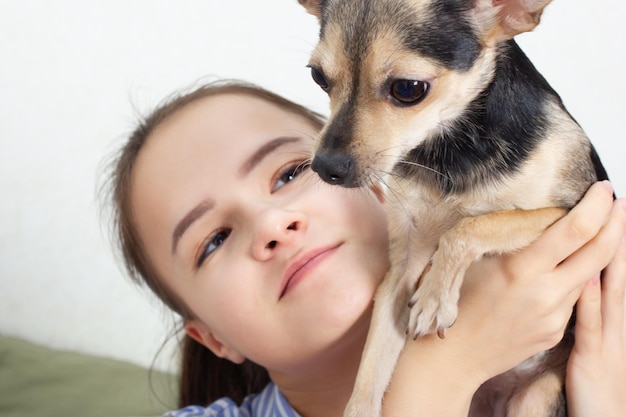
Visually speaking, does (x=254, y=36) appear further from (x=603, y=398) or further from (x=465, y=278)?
(x=603, y=398)

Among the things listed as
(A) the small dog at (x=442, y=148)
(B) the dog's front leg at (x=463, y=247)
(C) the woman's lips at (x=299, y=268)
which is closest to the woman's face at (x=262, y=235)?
(C) the woman's lips at (x=299, y=268)

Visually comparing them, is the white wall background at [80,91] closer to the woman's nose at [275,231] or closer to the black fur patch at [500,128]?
the woman's nose at [275,231]

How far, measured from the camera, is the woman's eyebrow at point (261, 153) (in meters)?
1.82

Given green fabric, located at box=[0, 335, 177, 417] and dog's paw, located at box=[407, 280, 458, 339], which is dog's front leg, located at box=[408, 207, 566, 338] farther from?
green fabric, located at box=[0, 335, 177, 417]

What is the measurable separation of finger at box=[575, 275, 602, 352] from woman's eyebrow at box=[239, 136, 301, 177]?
0.82m

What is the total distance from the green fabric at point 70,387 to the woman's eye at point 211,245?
3.56ft

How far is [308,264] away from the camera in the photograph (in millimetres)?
1720

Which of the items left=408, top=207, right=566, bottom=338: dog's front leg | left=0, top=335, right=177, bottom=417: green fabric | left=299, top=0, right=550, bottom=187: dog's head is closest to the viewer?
left=299, top=0, right=550, bottom=187: dog's head

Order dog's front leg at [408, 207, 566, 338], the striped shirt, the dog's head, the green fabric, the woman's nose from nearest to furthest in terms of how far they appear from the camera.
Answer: the dog's head
dog's front leg at [408, 207, 566, 338]
the woman's nose
the striped shirt
the green fabric

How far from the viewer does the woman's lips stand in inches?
67.5

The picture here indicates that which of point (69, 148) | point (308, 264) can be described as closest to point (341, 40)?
point (308, 264)

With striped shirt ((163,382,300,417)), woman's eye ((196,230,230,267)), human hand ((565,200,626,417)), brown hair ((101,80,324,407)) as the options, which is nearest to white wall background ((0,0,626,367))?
brown hair ((101,80,324,407))

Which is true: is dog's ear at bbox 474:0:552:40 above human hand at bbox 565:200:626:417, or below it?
above

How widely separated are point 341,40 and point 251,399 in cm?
144
